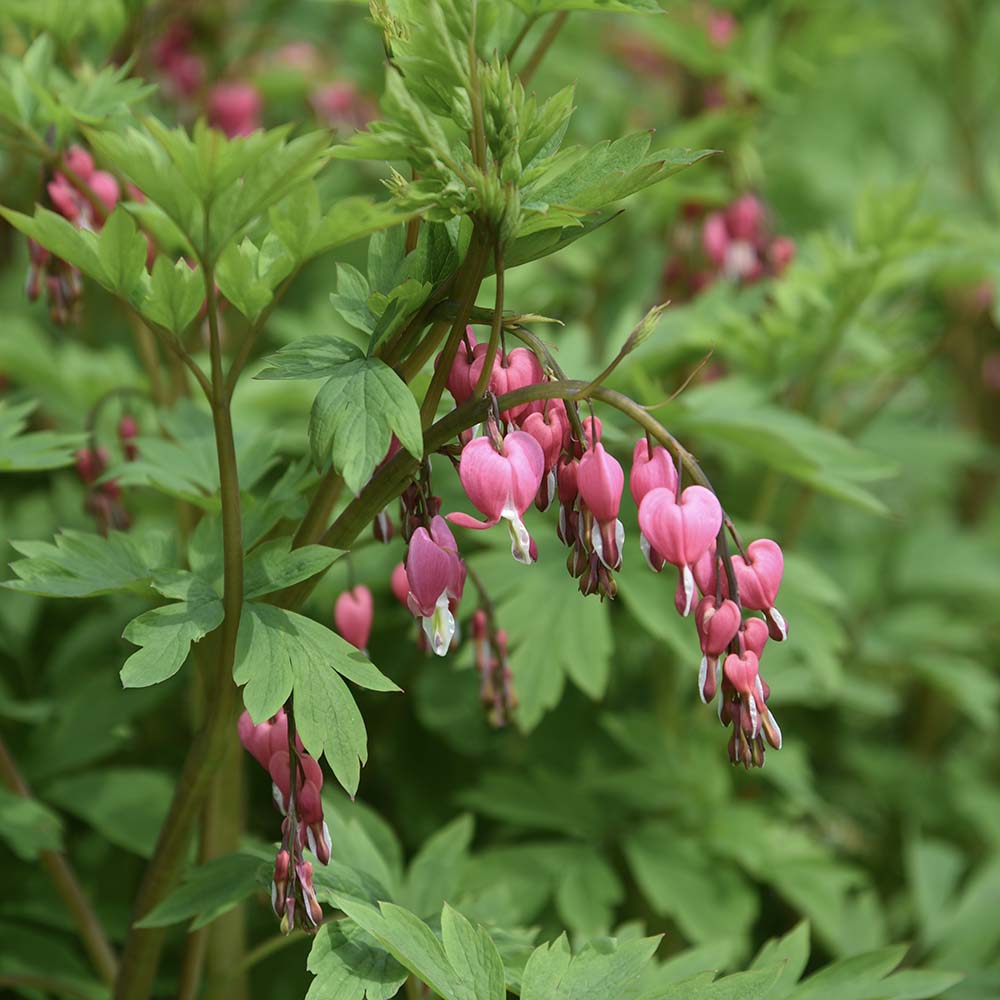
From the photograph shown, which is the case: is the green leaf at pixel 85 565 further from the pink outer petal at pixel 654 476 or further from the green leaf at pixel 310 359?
the pink outer petal at pixel 654 476

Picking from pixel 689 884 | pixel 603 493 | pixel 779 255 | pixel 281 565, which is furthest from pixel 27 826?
pixel 779 255

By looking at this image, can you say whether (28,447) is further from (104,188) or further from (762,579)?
(762,579)

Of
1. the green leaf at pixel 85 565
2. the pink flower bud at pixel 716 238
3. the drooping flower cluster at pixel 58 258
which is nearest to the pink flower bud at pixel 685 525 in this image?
the green leaf at pixel 85 565

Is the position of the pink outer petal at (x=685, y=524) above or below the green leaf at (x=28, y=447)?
above

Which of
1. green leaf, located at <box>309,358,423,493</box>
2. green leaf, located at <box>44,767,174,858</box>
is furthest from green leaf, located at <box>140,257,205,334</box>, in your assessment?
green leaf, located at <box>44,767,174,858</box>

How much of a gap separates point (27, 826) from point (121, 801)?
327mm

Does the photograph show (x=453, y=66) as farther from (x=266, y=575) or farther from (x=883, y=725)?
(x=883, y=725)

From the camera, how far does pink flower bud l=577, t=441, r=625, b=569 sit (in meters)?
1.07

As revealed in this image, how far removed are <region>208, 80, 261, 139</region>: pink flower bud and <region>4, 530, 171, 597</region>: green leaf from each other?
176 centimetres

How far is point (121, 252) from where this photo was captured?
1.11 metres

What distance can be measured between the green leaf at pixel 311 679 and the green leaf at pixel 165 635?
1.7 inches

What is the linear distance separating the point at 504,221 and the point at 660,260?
1.99 metres

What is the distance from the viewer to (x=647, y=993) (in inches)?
48.5

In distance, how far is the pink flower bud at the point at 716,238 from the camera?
2588mm
